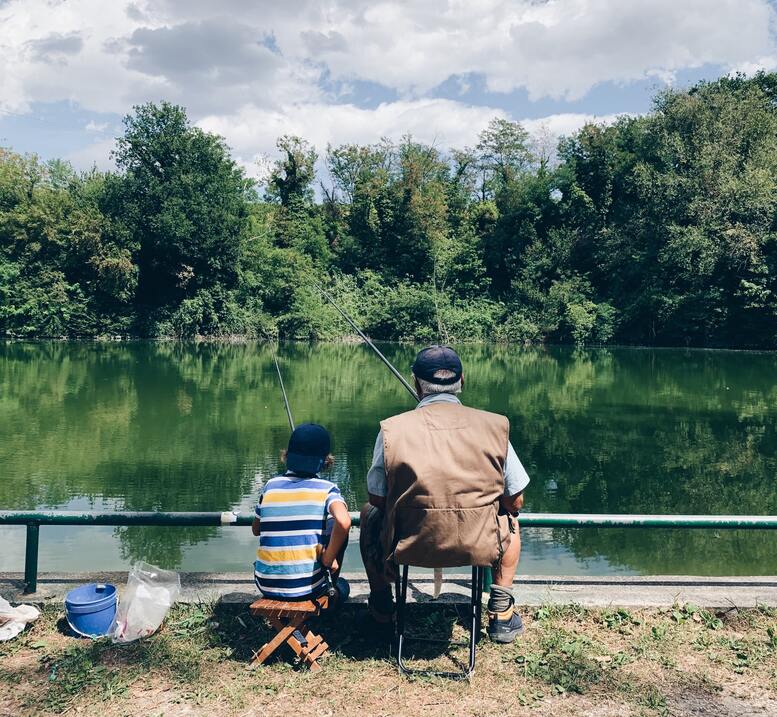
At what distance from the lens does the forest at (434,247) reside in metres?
31.8

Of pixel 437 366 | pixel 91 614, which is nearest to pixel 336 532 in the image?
pixel 437 366

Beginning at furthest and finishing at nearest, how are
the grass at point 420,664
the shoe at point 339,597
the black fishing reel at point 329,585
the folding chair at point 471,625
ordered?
the shoe at point 339,597 < the black fishing reel at point 329,585 < the folding chair at point 471,625 < the grass at point 420,664

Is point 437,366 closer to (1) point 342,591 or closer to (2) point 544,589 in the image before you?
(1) point 342,591

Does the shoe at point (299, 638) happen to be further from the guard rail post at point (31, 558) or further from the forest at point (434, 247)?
the forest at point (434, 247)

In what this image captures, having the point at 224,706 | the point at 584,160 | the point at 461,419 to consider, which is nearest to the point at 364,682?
the point at 224,706

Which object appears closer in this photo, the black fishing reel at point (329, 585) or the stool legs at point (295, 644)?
the stool legs at point (295, 644)

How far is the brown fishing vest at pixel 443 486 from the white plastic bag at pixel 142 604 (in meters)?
1.22

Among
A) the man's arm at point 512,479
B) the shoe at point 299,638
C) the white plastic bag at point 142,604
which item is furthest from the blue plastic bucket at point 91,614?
the man's arm at point 512,479

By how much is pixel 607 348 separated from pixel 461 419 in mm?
32731

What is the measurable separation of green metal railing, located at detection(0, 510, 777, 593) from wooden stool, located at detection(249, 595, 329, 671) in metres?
0.59

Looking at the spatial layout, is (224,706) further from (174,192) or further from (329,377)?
(174,192)

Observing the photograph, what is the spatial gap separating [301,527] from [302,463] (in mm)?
264

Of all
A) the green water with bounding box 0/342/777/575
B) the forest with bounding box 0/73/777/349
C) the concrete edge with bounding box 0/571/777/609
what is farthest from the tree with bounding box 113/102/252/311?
the concrete edge with bounding box 0/571/777/609

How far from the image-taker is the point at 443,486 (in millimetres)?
2783
